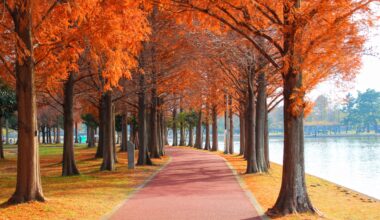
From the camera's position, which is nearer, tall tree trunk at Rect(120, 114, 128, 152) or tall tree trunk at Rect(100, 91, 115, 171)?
tall tree trunk at Rect(100, 91, 115, 171)

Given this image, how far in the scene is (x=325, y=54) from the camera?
10672mm

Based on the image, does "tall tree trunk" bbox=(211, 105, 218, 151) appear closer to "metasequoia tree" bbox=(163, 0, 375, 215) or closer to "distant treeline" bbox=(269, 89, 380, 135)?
"metasequoia tree" bbox=(163, 0, 375, 215)

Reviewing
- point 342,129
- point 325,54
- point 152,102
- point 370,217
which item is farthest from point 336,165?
Result: point 342,129

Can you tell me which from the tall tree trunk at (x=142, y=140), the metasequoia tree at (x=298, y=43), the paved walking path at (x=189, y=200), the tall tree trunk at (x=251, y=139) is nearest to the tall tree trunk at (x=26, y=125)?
the paved walking path at (x=189, y=200)

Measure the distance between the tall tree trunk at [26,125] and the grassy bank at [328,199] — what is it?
5855 mm

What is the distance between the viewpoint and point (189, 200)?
12641 millimetres

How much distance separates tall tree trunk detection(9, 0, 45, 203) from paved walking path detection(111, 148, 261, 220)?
Result: 7.95 ft

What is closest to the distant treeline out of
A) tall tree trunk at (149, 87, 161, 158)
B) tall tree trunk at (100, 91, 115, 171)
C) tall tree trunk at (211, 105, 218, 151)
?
tall tree trunk at (211, 105, 218, 151)

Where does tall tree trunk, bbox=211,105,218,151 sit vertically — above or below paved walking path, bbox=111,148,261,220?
above

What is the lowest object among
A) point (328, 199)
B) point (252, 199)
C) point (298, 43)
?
point (328, 199)

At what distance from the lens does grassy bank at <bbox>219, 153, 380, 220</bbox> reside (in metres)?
12.1

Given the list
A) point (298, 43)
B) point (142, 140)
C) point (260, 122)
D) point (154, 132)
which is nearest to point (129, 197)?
point (298, 43)

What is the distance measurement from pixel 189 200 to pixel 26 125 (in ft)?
15.2

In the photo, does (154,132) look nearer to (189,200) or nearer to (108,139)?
(108,139)
